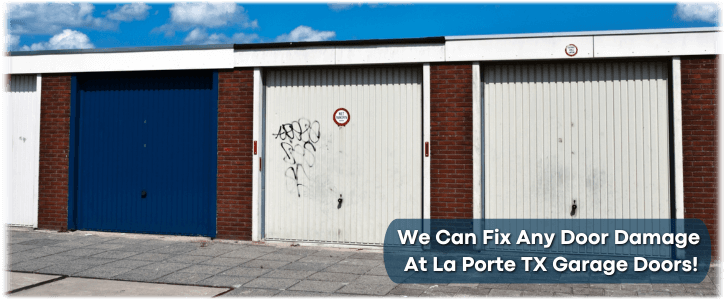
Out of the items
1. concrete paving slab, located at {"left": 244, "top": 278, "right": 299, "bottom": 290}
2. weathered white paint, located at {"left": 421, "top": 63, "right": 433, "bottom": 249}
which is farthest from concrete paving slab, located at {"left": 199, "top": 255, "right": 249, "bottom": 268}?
weathered white paint, located at {"left": 421, "top": 63, "right": 433, "bottom": 249}

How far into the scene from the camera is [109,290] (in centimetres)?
642

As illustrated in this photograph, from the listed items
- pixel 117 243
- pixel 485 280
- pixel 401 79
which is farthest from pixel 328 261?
pixel 117 243

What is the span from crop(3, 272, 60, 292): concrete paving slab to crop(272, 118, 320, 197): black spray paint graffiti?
3.83m

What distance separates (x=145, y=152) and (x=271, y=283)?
4.59 metres

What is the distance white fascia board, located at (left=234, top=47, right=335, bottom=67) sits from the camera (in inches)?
368

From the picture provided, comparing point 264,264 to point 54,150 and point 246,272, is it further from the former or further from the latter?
point 54,150

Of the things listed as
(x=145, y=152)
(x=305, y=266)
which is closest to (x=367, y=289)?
(x=305, y=266)

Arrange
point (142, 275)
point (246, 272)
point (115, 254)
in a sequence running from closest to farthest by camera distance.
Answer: point (142, 275) → point (246, 272) → point (115, 254)

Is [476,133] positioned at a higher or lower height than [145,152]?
higher

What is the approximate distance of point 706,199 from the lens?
8.12m

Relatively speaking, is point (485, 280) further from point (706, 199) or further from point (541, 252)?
point (706, 199)

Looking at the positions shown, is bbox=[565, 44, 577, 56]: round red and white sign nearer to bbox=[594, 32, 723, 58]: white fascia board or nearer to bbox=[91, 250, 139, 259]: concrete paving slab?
bbox=[594, 32, 723, 58]: white fascia board

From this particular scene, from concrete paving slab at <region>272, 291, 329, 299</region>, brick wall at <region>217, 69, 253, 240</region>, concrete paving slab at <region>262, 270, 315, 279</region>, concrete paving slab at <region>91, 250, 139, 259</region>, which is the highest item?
brick wall at <region>217, 69, 253, 240</region>

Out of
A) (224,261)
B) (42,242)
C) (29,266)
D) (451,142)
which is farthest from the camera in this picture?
(42,242)
